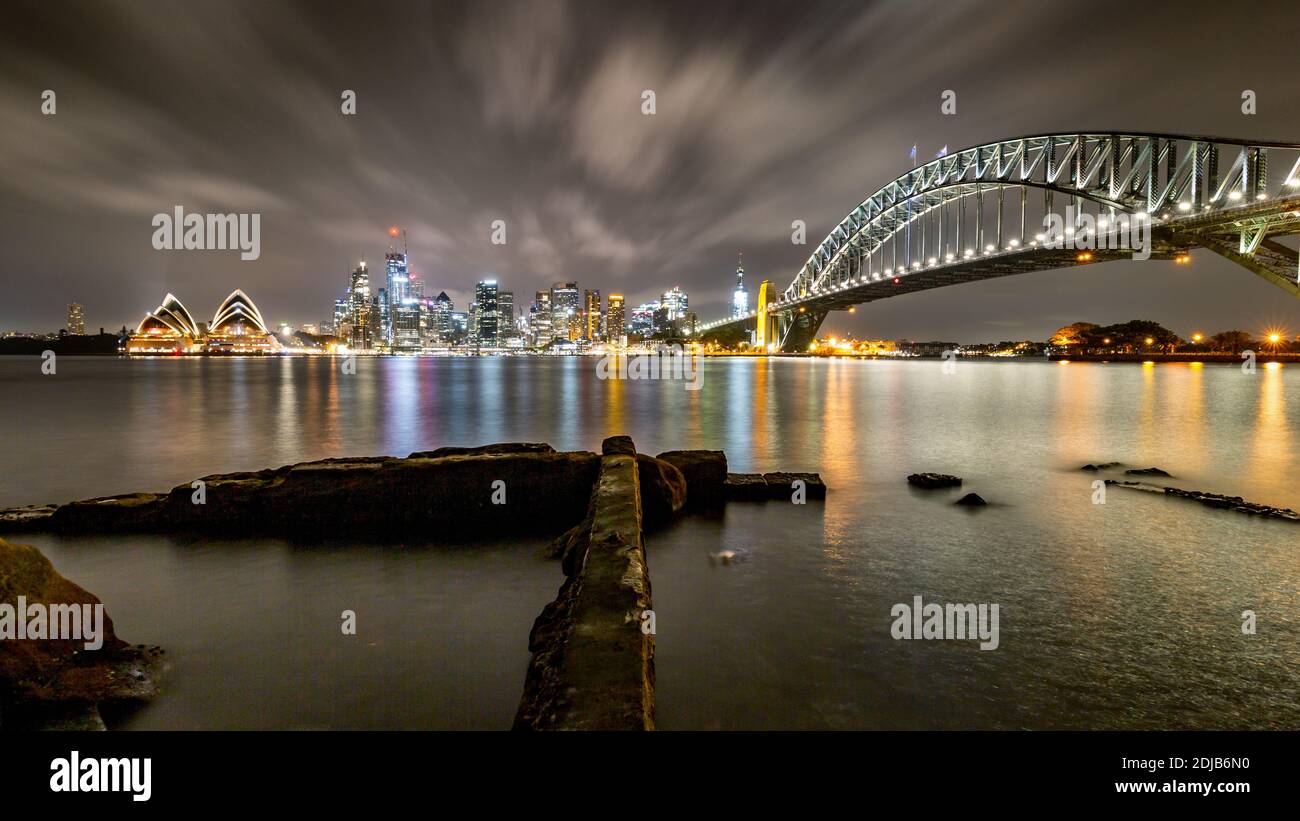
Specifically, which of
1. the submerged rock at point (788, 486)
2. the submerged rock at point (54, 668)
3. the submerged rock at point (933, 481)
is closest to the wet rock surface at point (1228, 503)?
the submerged rock at point (933, 481)

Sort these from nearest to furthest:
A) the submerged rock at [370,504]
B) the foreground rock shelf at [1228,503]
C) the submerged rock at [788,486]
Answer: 1. the submerged rock at [370,504]
2. the foreground rock shelf at [1228,503]
3. the submerged rock at [788,486]

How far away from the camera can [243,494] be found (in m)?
7.27

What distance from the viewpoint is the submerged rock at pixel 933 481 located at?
10704mm

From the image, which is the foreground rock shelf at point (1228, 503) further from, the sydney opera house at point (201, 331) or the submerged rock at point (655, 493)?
the sydney opera house at point (201, 331)

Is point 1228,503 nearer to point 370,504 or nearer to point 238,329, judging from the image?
point 370,504

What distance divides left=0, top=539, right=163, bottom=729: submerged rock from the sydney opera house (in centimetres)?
16402

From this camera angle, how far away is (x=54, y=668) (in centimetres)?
353

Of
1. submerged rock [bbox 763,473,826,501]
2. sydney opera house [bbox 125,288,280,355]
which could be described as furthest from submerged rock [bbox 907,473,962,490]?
sydney opera house [bbox 125,288,280,355]

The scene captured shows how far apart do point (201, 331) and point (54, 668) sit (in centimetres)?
19094

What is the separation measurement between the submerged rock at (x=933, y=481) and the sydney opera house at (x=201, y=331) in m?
164

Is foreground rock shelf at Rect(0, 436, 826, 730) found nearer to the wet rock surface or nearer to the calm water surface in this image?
the calm water surface

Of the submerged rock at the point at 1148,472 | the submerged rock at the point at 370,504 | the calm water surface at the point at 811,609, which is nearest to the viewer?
the calm water surface at the point at 811,609
